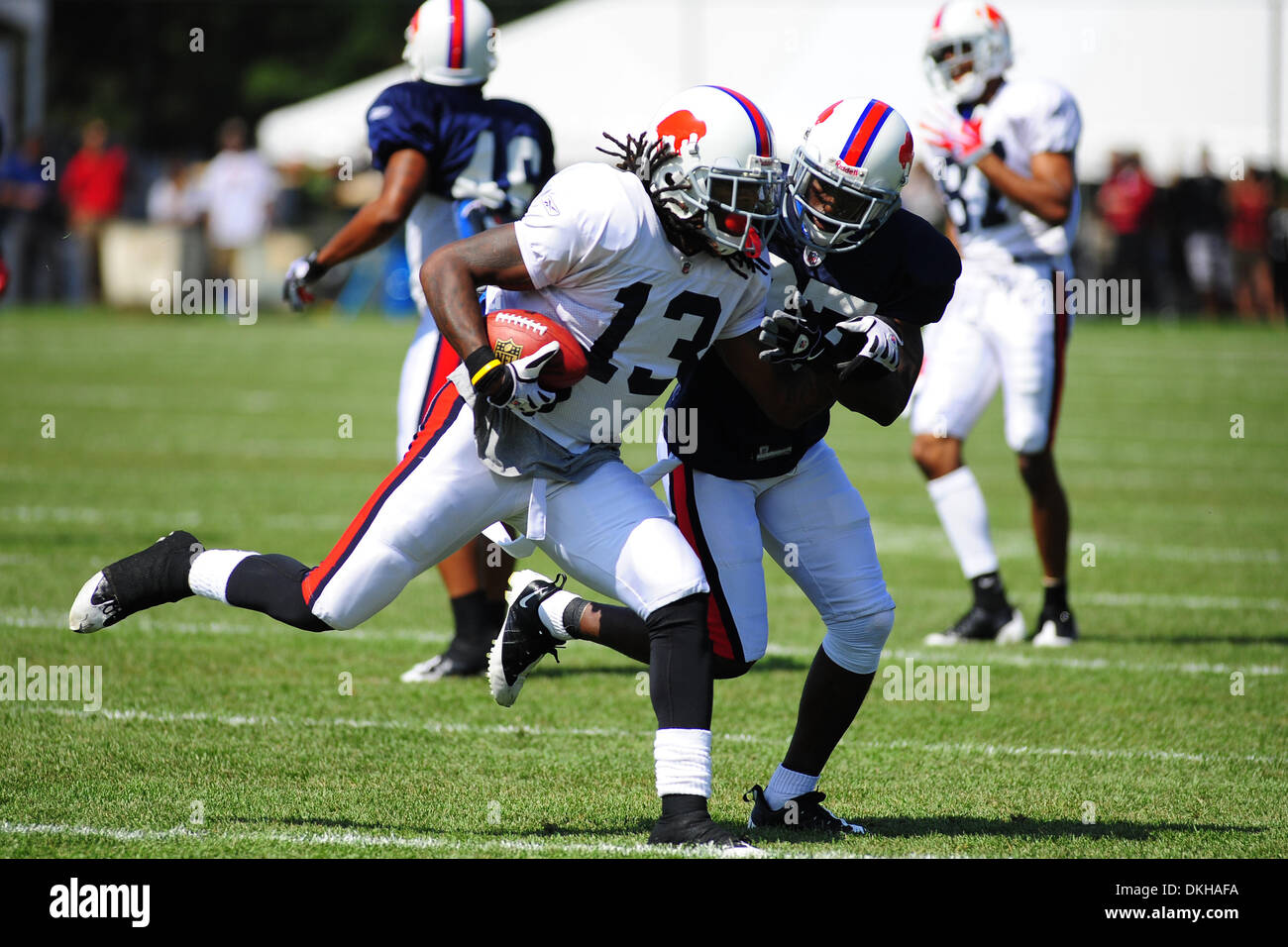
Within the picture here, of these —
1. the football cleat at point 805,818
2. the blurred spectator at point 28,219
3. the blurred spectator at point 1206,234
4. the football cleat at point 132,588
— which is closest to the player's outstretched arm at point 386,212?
the football cleat at point 132,588

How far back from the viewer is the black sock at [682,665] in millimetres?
Result: 3484

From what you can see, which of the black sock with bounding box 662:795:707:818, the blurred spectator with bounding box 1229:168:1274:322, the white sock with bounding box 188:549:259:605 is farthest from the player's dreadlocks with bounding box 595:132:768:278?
the blurred spectator with bounding box 1229:168:1274:322

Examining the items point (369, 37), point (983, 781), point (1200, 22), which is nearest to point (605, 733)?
point (983, 781)

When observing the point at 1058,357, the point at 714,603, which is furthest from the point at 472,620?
the point at 1058,357

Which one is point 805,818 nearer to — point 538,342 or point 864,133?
point 538,342

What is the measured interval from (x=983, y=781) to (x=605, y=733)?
1.12 meters

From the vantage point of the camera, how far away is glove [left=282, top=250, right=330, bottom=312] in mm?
5480

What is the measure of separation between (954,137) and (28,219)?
54.9ft

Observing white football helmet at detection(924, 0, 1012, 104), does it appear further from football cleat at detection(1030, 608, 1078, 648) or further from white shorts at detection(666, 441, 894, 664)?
white shorts at detection(666, 441, 894, 664)

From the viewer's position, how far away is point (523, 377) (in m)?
3.41

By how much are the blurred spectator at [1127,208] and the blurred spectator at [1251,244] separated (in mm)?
1159

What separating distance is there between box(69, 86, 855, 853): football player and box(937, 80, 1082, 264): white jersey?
294 cm

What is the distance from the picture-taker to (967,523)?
20.5 ft
